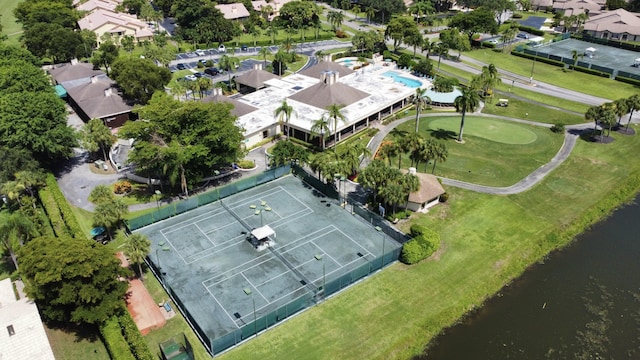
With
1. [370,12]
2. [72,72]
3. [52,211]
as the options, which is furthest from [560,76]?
[72,72]

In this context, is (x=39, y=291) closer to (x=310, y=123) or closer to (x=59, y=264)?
(x=59, y=264)

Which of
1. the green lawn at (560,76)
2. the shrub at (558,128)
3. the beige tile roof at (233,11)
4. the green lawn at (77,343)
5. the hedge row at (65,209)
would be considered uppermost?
the beige tile roof at (233,11)

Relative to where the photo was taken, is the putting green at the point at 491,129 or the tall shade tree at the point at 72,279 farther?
the putting green at the point at 491,129

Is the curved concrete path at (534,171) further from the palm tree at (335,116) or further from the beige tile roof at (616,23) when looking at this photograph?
the beige tile roof at (616,23)

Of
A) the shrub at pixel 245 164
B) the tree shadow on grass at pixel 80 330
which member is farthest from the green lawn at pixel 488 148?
the tree shadow on grass at pixel 80 330

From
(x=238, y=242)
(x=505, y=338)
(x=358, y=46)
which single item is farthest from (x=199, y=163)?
(x=358, y=46)
